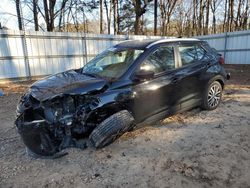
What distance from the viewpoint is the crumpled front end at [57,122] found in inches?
122

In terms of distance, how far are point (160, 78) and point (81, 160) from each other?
196 cm

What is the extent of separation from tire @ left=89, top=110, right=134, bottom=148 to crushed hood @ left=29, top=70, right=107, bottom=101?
54cm

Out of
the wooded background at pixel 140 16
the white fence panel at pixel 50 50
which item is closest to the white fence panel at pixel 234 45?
the white fence panel at pixel 50 50

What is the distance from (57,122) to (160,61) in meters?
2.14

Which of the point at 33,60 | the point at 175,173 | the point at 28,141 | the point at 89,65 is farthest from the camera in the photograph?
the point at 33,60

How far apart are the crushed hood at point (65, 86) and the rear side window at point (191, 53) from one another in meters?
1.88

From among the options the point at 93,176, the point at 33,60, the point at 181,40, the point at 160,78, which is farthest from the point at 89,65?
the point at 33,60

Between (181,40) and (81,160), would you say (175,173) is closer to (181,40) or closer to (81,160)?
(81,160)

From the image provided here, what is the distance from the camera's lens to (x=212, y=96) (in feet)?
16.3

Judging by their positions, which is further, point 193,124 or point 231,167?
point 193,124

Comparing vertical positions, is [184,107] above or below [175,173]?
above

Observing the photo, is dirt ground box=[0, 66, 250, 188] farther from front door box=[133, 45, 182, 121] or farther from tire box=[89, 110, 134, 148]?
front door box=[133, 45, 182, 121]

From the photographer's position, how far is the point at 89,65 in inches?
180

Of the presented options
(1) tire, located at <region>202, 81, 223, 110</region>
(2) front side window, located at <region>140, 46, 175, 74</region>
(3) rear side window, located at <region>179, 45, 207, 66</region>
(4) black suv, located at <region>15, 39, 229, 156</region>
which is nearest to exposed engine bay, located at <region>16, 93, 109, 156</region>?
(4) black suv, located at <region>15, 39, 229, 156</region>
